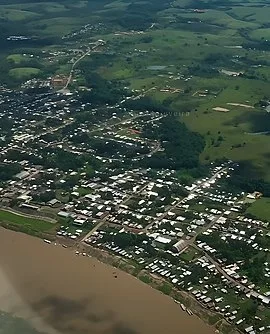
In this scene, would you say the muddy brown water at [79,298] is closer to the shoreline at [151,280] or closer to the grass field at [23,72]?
the shoreline at [151,280]

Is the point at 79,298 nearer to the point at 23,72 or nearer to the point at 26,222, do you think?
the point at 26,222

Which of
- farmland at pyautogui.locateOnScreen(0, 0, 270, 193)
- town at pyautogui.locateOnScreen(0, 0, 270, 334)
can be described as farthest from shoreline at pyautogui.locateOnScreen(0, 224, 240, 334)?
farmland at pyautogui.locateOnScreen(0, 0, 270, 193)

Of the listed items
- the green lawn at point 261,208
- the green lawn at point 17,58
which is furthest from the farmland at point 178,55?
the green lawn at point 261,208

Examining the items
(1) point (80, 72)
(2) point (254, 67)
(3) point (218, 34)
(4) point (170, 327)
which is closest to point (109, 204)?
(4) point (170, 327)

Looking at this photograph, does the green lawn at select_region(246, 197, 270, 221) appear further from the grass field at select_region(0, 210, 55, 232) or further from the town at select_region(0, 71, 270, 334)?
the grass field at select_region(0, 210, 55, 232)

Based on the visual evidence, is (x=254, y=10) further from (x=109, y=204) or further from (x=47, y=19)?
(x=109, y=204)

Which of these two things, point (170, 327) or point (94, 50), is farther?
point (94, 50)

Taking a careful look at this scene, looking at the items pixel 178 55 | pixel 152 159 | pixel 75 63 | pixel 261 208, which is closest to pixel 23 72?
pixel 75 63
